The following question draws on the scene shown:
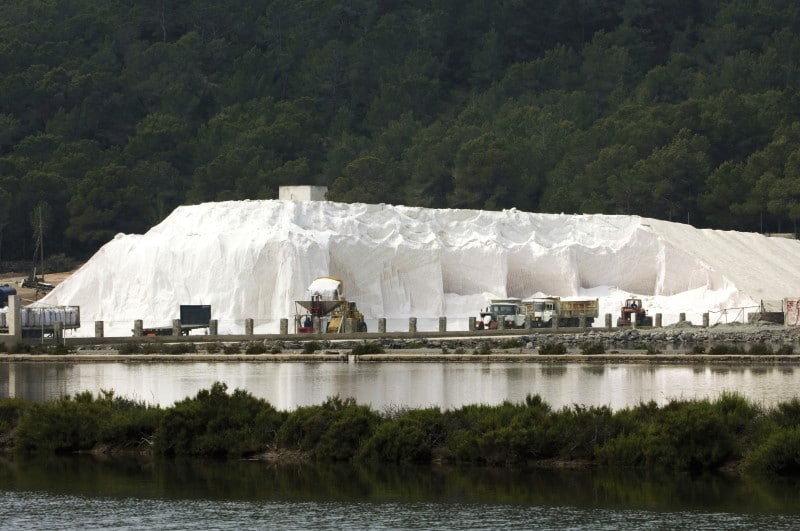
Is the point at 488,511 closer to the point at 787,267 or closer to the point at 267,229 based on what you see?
the point at 267,229

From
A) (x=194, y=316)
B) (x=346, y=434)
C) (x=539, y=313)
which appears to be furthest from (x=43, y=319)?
(x=346, y=434)

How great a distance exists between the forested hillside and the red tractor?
21137 mm

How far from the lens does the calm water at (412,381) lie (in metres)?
29.3

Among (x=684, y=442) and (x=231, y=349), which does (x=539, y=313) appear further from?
(x=684, y=442)

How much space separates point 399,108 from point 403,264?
49.8 meters

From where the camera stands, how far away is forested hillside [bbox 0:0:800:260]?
79938 mm

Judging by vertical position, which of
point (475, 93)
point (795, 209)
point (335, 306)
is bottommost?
point (335, 306)

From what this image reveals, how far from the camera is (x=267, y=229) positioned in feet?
182

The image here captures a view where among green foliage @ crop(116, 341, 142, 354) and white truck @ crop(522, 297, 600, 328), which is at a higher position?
white truck @ crop(522, 297, 600, 328)

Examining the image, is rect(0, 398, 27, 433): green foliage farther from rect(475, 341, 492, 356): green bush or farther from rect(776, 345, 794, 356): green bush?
rect(776, 345, 794, 356): green bush

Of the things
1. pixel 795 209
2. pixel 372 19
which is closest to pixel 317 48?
pixel 372 19

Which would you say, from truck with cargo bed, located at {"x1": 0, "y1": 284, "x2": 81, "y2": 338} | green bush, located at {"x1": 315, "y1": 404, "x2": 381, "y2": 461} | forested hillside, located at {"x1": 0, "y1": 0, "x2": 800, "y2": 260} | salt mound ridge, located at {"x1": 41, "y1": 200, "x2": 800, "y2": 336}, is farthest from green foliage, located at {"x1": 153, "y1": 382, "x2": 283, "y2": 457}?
forested hillside, located at {"x1": 0, "y1": 0, "x2": 800, "y2": 260}

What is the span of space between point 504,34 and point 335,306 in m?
71.6

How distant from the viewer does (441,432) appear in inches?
899
